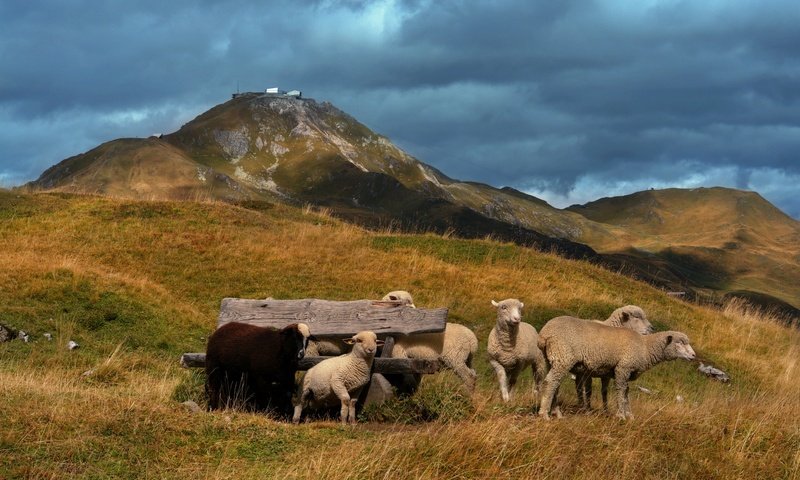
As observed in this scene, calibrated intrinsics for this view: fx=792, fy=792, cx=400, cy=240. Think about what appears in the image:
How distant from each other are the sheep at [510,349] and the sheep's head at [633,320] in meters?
1.69

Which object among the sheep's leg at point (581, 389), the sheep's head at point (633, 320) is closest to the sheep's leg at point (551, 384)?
the sheep's leg at point (581, 389)

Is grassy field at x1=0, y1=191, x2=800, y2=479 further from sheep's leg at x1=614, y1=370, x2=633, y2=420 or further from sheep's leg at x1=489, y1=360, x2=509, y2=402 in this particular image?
sheep's leg at x1=614, y1=370, x2=633, y2=420

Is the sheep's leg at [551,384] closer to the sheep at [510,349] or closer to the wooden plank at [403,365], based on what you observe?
the sheep at [510,349]

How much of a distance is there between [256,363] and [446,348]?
3.47 m

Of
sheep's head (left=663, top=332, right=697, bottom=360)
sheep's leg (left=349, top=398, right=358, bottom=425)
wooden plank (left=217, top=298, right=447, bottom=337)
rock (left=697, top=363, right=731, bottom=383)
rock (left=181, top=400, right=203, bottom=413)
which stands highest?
sheep's head (left=663, top=332, right=697, bottom=360)

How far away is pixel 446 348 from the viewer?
14.2 m

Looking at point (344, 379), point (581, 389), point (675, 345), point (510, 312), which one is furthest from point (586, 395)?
point (344, 379)

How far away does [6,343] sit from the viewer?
1853 cm

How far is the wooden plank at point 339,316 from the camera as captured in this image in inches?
559

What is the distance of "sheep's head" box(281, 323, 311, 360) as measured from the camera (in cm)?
1255

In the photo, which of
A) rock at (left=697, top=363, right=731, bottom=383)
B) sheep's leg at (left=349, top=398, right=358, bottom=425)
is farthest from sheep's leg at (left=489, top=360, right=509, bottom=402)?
rock at (left=697, top=363, right=731, bottom=383)

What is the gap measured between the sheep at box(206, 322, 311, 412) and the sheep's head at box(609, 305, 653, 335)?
6002mm

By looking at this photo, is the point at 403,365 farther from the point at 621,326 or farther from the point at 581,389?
the point at 621,326

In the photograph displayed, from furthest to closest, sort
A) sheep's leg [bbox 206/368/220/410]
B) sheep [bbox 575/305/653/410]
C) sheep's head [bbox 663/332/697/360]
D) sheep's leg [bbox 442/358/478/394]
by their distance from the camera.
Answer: sheep's leg [bbox 442/358/478/394] → sheep [bbox 575/305/653/410] → sheep's leg [bbox 206/368/220/410] → sheep's head [bbox 663/332/697/360]
